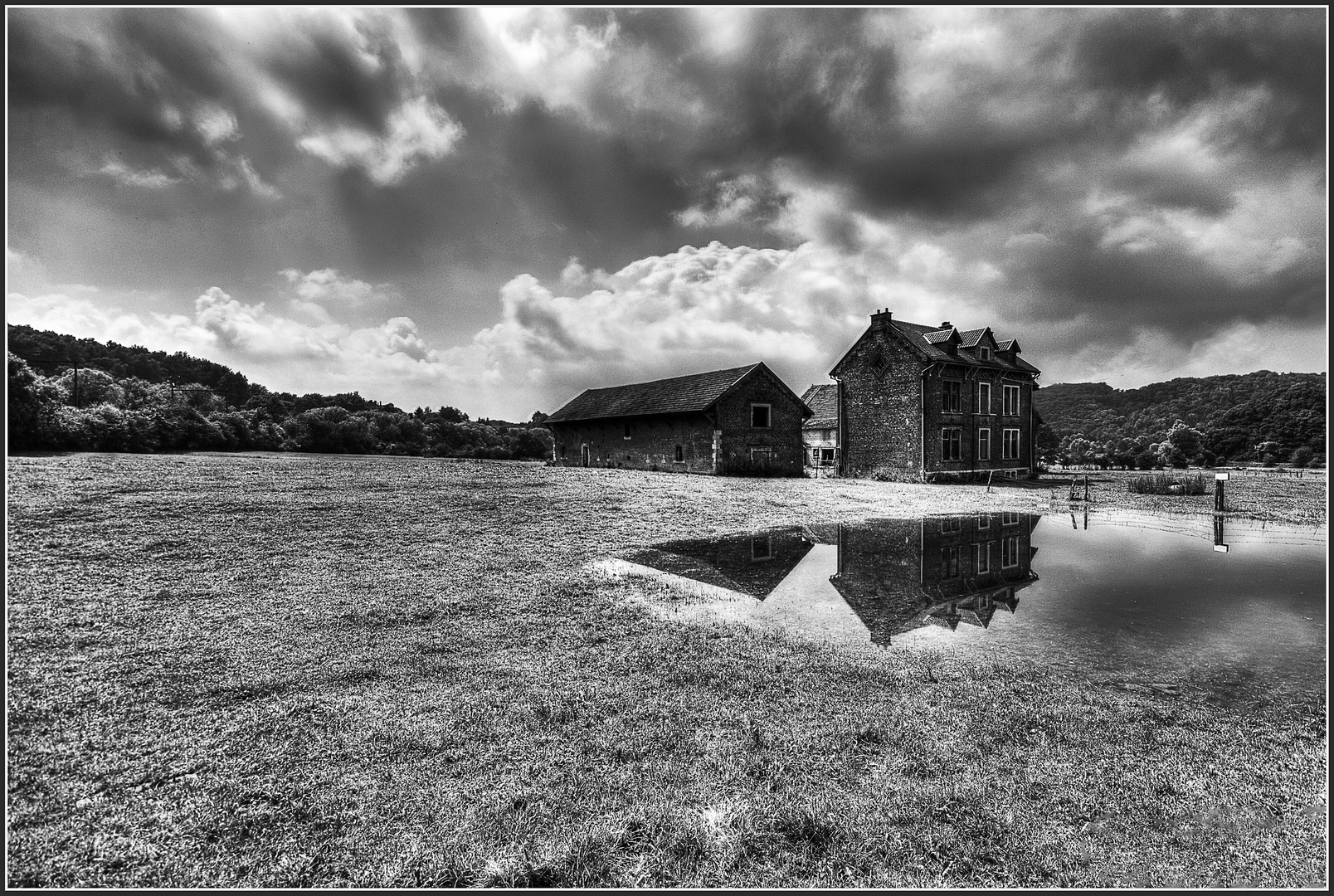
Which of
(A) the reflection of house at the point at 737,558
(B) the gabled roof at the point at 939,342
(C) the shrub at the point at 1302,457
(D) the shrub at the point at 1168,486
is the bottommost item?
(A) the reflection of house at the point at 737,558

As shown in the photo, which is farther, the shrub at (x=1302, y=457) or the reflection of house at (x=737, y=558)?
the shrub at (x=1302, y=457)

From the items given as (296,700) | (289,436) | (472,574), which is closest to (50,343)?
(289,436)

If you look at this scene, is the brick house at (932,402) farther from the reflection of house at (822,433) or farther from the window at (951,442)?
the reflection of house at (822,433)

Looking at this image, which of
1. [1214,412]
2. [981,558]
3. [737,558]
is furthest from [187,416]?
[1214,412]

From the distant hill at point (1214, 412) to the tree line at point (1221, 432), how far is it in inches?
4.0

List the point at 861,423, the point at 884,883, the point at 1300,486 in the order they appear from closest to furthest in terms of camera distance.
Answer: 1. the point at 884,883
2. the point at 1300,486
3. the point at 861,423

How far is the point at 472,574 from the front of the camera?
8602 millimetres

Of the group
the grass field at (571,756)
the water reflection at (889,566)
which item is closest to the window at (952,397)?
the water reflection at (889,566)

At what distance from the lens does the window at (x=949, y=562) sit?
973 cm

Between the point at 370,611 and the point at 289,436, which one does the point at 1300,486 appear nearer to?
the point at 370,611

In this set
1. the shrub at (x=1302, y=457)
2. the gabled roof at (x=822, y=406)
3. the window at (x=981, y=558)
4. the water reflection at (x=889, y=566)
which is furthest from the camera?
the shrub at (x=1302, y=457)

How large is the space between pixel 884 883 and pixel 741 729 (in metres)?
1.42

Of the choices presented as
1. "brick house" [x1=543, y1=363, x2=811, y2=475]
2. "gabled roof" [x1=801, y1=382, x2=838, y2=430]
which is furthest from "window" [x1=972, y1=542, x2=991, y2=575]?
"gabled roof" [x1=801, y1=382, x2=838, y2=430]

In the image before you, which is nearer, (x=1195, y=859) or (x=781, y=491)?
(x=1195, y=859)
